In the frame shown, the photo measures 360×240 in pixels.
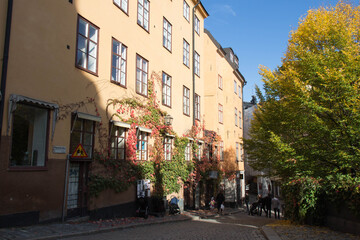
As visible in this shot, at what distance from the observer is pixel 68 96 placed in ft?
34.7

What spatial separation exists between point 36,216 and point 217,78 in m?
21.9

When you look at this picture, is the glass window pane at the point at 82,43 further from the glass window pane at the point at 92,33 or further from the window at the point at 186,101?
the window at the point at 186,101

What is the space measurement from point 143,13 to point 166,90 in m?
4.35

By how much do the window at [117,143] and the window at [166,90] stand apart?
472cm

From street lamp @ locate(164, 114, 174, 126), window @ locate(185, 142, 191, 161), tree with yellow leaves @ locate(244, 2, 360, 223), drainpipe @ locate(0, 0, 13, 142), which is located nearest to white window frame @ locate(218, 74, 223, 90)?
window @ locate(185, 142, 191, 161)

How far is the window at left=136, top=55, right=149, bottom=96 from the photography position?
15.1 metres

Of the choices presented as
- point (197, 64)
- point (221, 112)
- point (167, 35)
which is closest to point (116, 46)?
point (167, 35)

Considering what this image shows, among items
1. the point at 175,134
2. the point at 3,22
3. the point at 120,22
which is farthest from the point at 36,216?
the point at 175,134

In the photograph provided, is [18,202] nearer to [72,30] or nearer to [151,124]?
[72,30]

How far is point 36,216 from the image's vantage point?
9102mm

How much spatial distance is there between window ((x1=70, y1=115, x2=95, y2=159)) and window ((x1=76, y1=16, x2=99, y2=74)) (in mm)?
1906

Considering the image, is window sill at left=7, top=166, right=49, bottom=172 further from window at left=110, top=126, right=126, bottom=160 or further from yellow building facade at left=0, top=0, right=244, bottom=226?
window at left=110, top=126, right=126, bottom=160

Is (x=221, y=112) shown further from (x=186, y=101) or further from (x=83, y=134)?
(x=83, y=134)

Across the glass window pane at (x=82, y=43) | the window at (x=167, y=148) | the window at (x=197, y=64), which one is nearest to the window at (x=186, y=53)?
the window at (x=197, y=64)
